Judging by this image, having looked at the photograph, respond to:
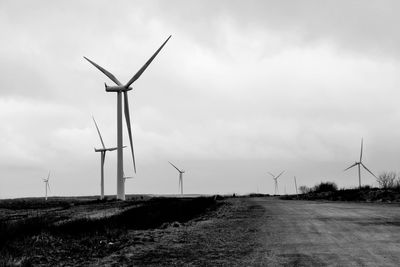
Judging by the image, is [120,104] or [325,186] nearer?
[120,104]

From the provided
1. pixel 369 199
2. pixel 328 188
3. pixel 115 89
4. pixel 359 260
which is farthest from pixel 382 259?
pixel 328 188

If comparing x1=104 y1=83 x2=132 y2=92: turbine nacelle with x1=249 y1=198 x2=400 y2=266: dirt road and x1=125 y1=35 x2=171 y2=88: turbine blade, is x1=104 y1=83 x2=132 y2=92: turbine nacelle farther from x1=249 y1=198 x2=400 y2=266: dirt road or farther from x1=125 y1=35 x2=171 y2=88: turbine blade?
x1=249 y1=198 x2=400 y2=266: dirt road

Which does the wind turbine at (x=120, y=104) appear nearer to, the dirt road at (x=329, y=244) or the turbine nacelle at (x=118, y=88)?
the turbine nacelle at (x=118, y=88)

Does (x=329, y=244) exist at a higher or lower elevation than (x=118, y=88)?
lower

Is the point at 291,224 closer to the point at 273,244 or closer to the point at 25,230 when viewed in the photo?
the point at 273,244

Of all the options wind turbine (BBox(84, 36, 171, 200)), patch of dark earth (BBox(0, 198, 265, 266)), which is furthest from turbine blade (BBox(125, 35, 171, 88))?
patch of dark earth (BBox(0, 198, 265, 266))

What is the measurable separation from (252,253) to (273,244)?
1.82 meters

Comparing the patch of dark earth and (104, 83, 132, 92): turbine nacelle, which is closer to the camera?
the patch of dark earth

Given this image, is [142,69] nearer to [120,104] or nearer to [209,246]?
[120,104]

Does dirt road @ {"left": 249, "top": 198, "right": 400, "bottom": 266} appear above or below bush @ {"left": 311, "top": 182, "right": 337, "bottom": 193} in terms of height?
below

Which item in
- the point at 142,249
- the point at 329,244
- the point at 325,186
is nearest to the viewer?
the point at 142,249

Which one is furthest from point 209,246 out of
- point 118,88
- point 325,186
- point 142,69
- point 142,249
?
point 325,186

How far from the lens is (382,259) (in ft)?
35.9

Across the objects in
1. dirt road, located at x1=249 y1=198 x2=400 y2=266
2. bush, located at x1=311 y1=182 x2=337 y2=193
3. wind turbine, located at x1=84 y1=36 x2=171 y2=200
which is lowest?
dirt road, located at x1=249 y1=198 x2=400 y2=266
